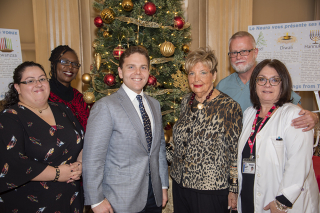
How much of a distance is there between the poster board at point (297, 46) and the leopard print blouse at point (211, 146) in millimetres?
2121

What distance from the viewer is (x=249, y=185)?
5.50 ft

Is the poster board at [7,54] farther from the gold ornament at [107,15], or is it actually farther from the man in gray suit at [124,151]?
the man in gray suit at [124,151]

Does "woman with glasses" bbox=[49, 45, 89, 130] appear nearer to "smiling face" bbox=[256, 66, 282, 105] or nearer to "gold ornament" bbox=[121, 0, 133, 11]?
"gold ornament" bbox=[121, 0, 133, 11]

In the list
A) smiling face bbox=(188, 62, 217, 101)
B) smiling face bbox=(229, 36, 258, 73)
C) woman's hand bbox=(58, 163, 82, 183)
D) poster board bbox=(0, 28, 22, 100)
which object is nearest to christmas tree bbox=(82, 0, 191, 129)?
smiling face bbox=(229, 36, 258, 73)

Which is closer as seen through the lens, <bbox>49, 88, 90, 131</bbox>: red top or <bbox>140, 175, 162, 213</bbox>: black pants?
<bbox>140, 175, 162, 213</bbox>: black pants

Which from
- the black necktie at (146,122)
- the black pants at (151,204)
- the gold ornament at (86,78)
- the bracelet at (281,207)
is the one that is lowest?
the black pants at (151,204)

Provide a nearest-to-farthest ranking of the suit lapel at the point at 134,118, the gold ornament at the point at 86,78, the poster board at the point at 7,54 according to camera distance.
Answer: the suit lapel at the point at 134,118 < the gold ornament at the point at 86,78 < the poster board at the point at 7,54

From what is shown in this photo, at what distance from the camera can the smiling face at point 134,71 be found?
169 centimetres

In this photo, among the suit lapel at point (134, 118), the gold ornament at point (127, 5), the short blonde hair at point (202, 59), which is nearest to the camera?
the suit lapel at point (134, 118)

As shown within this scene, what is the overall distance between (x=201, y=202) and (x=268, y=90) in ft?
3.57

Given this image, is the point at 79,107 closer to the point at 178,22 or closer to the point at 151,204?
the point at 151,204

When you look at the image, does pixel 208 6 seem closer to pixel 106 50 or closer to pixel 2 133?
pixel 106 50

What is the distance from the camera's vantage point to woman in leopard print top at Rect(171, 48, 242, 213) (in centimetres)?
166

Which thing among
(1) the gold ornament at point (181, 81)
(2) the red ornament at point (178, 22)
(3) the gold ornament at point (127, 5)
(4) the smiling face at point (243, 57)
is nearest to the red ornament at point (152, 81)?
(1) the gold ornament at point (181, 81)
